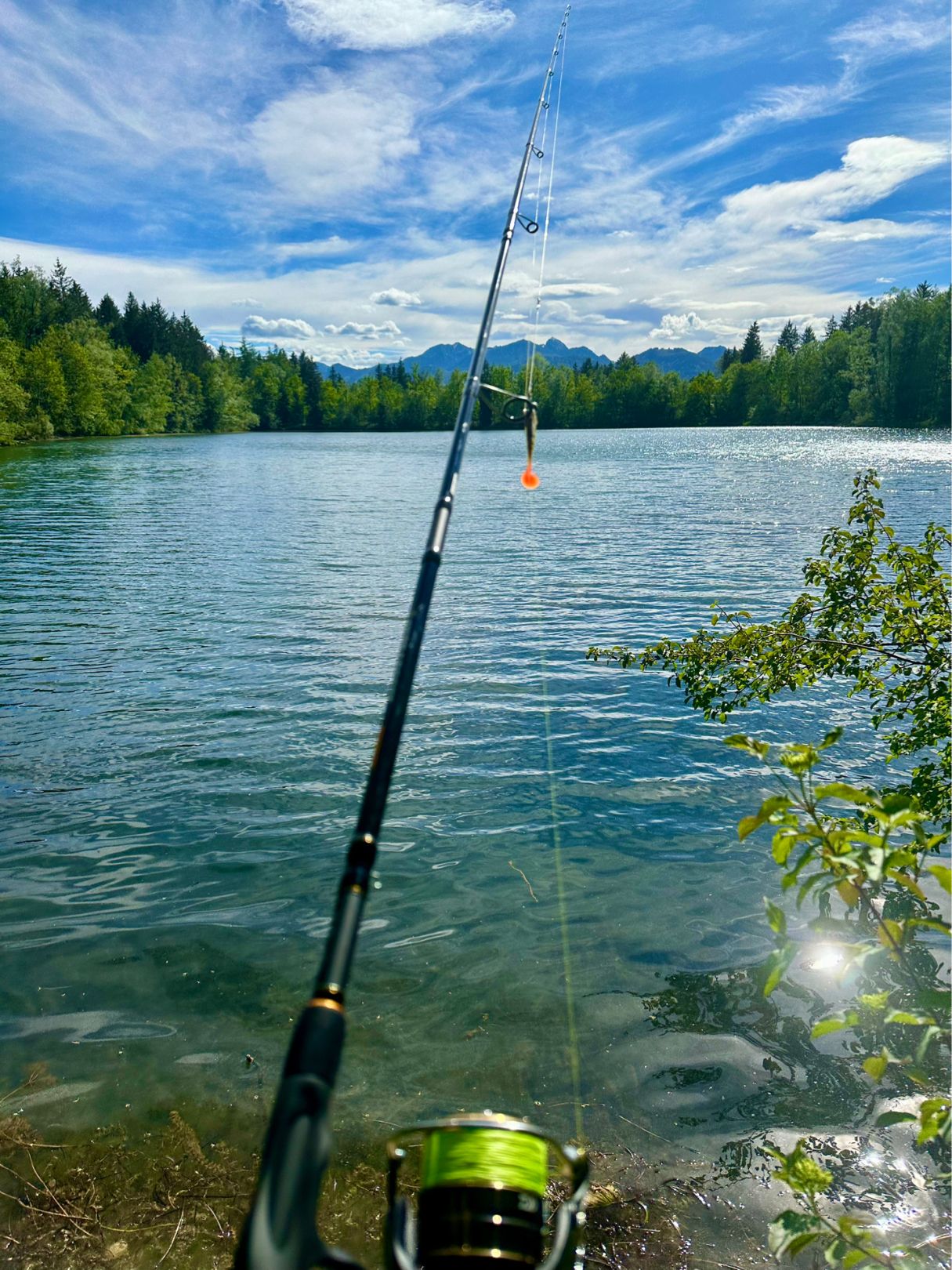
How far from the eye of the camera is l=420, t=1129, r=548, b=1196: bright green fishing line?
1.97 m

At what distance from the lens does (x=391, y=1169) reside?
5.92ft

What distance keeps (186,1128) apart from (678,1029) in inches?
116

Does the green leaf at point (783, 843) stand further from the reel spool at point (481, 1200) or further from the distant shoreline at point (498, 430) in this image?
the distant shoreline at point (498, 430)

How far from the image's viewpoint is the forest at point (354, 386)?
100938mm

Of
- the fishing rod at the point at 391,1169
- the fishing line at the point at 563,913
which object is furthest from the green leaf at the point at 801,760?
the fishing line at the point at 563,913

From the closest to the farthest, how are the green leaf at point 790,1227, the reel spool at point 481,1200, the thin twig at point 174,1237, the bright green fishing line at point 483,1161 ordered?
the reel spool at point 481,1200
the bright green fishing line at point 483,1161
the green leaf at point 790,1227
the thin twig at point 174,1237

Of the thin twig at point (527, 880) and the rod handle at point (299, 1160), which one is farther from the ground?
the rod handle at point (299, 1160)

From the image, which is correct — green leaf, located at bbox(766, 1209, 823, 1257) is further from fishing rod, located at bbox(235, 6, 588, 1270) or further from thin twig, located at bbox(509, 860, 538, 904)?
thin twig, located at bbox(509, 860, 538, 904)

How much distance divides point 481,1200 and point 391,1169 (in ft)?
0.83

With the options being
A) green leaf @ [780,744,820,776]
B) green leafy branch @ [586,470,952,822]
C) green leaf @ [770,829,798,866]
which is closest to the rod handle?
green leaf @ [770,829,798,866]

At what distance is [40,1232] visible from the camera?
13.2ft

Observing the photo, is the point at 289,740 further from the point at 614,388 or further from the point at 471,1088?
the point at 614,388

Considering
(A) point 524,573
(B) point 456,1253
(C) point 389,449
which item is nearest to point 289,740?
(B) point 456,1253

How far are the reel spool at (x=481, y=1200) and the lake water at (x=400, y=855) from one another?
300cm
